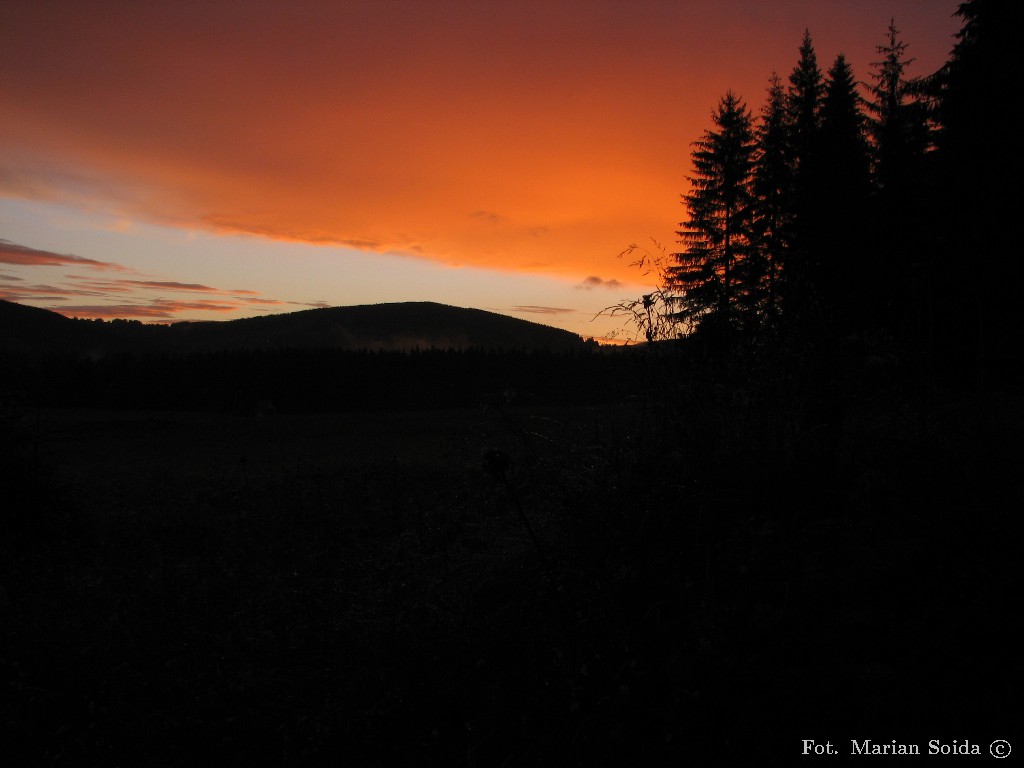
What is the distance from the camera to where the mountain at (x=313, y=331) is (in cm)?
13700

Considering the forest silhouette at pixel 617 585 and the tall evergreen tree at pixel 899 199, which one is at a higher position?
the tall evergreen tree at pixel 899 199

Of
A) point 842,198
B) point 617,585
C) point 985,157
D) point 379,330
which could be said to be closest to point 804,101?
point 842,198

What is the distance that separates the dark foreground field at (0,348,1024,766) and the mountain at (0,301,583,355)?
419 feet

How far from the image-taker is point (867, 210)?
651 inches

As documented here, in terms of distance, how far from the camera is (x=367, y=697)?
3.44 m

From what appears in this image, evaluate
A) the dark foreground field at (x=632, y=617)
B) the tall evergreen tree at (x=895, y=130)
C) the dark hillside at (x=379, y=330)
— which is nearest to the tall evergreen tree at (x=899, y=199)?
the tall evergreen tree at (x=895, y=130)

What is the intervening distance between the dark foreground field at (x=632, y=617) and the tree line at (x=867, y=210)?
86cm

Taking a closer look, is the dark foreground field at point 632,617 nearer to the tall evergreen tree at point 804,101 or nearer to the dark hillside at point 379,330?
the tall evergreen tree at point 804,101

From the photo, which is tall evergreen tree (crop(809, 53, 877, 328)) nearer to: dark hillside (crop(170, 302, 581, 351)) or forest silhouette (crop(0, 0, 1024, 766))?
forest silhouette (crop(0, 0, 1024, 766))

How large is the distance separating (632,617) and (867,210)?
57.2ft

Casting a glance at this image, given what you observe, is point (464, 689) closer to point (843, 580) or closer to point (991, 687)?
point (843, 580)

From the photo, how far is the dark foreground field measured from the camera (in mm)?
2562

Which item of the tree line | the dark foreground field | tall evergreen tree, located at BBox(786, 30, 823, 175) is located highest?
tall evergreen tree, located at BBox(786, 30, 823, 175)

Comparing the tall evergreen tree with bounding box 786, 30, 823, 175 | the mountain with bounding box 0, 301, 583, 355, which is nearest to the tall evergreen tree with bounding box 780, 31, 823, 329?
the tall evergreen tree with bounding box 786, 30, 823, 175
